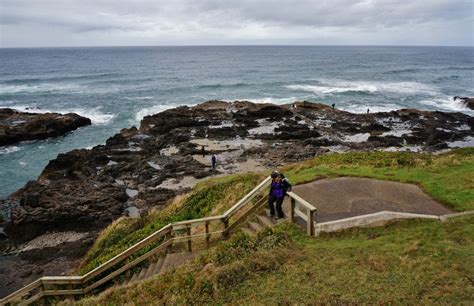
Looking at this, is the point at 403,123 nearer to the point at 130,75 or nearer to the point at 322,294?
the point at 322,294

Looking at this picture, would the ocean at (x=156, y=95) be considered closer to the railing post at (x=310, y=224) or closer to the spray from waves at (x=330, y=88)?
the spray from waves at (x=330, y=88)

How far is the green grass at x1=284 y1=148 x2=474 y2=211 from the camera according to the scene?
1311cm

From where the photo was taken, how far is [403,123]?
1753 inches

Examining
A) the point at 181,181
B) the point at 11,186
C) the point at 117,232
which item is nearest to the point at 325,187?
the point at 117,232

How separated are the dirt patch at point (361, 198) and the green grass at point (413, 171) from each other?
52 centimetres

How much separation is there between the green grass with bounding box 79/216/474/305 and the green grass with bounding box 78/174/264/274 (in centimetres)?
504

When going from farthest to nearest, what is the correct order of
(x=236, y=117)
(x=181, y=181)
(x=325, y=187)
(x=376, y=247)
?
(x=236, y=117) → (x=181, y=181) → (x=325, y=187) → (x=376, y=247)

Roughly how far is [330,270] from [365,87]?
73842 mm

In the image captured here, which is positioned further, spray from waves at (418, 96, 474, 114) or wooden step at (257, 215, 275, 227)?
spray from waves at (418, 96, 474, 114)

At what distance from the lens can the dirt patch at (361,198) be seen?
1197cm

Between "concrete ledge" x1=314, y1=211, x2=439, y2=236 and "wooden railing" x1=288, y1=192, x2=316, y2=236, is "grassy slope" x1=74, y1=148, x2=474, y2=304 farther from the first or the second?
"wooden railing" x1=288, y1=192, x2=316, y2=236

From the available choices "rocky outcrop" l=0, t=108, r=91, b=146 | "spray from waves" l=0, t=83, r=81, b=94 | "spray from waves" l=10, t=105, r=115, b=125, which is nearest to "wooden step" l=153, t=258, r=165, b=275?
"rocky outcrop" l=0, t=108, r=91, b=146

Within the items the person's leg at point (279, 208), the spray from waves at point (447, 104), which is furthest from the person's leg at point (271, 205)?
the spray from waves at point (447, 104)

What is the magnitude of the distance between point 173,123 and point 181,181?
51.9ft
